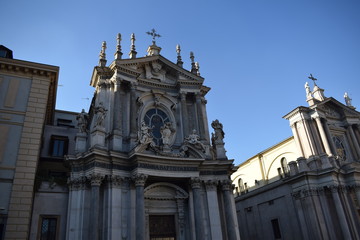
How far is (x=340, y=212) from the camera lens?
27578 millimetres

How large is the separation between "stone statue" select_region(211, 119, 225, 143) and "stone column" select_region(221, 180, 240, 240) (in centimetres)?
343

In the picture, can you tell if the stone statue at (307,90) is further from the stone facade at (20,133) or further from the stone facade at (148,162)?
the stone facade at (20,133)

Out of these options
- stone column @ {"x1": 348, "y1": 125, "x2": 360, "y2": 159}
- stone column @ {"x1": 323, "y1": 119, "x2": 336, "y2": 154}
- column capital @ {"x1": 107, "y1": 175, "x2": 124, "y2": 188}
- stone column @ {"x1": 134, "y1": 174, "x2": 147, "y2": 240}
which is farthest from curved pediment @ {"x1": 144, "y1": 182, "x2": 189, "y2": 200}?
stone column @ {"x1": 348, "y1": 125, "x2": 360, "y2": 159}

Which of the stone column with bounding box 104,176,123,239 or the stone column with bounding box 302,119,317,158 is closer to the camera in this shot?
the stone column with bounding box 104,176,123,239

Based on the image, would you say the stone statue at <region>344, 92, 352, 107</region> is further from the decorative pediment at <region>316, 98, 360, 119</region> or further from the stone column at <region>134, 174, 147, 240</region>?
the stone column at <region>134, 174, 147, 240</region>

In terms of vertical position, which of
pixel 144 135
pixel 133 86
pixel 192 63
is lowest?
pixel 144 135

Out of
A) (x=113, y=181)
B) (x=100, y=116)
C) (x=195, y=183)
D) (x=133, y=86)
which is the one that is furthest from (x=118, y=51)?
(x=195, y=183)

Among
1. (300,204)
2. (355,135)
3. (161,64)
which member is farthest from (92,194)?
(355,135)

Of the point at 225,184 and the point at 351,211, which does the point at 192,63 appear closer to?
the point at 225,184

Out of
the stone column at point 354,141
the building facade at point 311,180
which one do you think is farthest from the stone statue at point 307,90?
the stone column at point 354,141

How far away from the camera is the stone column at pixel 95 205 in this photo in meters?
16.5

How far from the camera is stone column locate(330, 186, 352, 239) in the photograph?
87.9 feet

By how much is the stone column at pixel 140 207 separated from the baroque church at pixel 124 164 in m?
0.06

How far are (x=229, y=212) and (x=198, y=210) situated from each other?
252 centimetres
